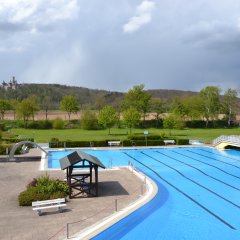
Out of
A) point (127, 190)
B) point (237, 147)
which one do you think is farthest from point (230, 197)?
point (237, 147)

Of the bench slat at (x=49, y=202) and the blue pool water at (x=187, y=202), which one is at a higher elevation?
the bench slat at (x=49, y=202)

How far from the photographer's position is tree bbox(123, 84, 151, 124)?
74750mm

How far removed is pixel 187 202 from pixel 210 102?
195ft

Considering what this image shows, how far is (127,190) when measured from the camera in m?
18.3

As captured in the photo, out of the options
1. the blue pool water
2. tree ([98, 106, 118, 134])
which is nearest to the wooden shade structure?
the blue pool water

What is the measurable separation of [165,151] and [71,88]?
14840 centimetres

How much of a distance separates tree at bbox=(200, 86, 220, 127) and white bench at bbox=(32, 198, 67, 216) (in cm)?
6116

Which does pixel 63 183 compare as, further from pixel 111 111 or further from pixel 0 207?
pixel 111 111

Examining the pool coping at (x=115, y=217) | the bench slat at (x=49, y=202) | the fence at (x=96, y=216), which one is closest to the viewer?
the fence at (x=96, y=216)

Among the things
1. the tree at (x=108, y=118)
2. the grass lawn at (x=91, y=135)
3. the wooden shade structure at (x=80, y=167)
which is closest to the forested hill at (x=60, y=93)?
the grass lawn at (x=91, y=135)

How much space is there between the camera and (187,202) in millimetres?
17578

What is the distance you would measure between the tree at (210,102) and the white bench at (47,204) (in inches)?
2408

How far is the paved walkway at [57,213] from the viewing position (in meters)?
12.3

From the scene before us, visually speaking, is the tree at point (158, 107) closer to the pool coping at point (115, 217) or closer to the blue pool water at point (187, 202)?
the blue pool water at point (187, 202)
